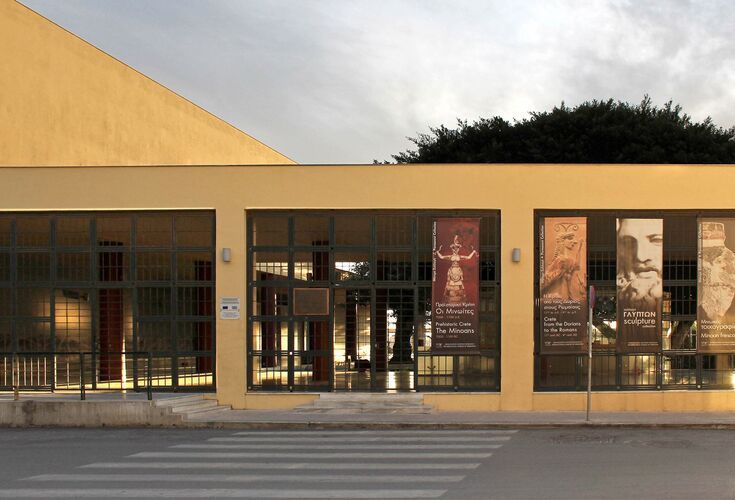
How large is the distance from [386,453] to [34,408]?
331 inches

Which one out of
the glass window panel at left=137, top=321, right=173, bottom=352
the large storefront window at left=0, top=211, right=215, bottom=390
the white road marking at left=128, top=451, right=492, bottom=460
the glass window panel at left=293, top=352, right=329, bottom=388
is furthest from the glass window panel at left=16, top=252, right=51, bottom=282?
the white road marking at left=128, top=451, right=492, bottom=460

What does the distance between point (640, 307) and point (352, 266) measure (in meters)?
7.04

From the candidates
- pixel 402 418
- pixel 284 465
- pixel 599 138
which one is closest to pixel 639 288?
pixel 402 418

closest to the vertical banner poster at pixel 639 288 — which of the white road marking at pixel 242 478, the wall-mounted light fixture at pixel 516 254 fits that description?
the wall-mounted light fixture at pixel 516 254

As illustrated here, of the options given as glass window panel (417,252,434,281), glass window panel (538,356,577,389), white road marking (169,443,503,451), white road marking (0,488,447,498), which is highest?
glass window panel (417,252,434,281)

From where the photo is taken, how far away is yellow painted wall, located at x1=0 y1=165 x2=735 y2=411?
17.4 m

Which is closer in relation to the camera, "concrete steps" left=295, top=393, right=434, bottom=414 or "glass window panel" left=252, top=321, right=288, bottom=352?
"concrete steps" left=295, top=393, right=434, bottom=414

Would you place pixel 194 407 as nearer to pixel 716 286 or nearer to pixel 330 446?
pixel 330 446

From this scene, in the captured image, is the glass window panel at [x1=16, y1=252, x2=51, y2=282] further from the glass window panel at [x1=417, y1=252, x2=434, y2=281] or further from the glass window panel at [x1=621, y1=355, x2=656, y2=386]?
the glass window panel at [x1=621, y1=355, x2=656, y2=386]

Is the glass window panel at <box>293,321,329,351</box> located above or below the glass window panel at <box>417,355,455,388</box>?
above

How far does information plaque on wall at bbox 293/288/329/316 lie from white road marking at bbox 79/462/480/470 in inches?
263

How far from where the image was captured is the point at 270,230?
17891 millimetres

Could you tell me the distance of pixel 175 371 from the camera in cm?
1766

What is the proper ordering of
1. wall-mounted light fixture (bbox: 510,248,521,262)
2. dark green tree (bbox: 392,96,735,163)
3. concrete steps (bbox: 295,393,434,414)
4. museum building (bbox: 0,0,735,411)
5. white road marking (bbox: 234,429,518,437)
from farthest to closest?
dark green tree (bbox: 392,96,735,163) < museum building (bbox: 0,0,735,411) < wall-mounted light fixture (bbox: 510,248,521,262) < concrete steps (bbox: 295,393,434,414) < white road marking (bbox: 234,429,518,437)
